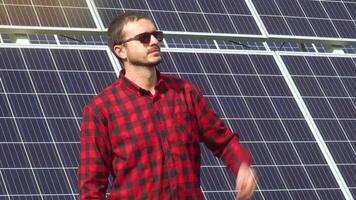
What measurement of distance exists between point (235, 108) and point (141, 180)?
24.8ft

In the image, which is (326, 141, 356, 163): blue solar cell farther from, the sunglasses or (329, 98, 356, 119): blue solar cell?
the sunglasses

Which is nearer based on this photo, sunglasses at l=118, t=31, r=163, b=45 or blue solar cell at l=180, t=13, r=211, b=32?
sunglasses at l=118, t=31, r=163, b=45

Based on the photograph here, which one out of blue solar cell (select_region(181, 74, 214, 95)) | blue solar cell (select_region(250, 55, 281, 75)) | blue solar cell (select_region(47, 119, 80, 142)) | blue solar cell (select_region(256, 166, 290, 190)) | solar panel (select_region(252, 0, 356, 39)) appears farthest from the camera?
solar panel (select_region(252, 0, 356, 39))

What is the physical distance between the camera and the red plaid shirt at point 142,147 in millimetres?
5848

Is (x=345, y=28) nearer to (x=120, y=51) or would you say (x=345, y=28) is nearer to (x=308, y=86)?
(x=308, y=86)

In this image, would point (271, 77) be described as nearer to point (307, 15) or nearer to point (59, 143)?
point (307, 15)

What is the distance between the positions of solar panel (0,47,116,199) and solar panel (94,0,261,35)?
1.27 meters

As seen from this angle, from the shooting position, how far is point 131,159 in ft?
19.2

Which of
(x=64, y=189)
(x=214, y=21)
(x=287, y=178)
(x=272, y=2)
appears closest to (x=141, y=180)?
(x=64, y=189)

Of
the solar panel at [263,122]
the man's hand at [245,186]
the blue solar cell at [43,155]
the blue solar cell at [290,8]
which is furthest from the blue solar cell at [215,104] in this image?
the man's hand at [245,186]

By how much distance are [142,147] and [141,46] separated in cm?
54

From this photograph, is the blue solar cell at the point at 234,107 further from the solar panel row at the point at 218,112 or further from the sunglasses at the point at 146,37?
the sunglasses at the point at 146,37

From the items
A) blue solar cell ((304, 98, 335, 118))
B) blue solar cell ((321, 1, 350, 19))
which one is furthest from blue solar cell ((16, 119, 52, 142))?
blue solar cell ((321, 1, 350, 19))

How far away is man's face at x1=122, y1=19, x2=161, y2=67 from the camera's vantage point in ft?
19.6
